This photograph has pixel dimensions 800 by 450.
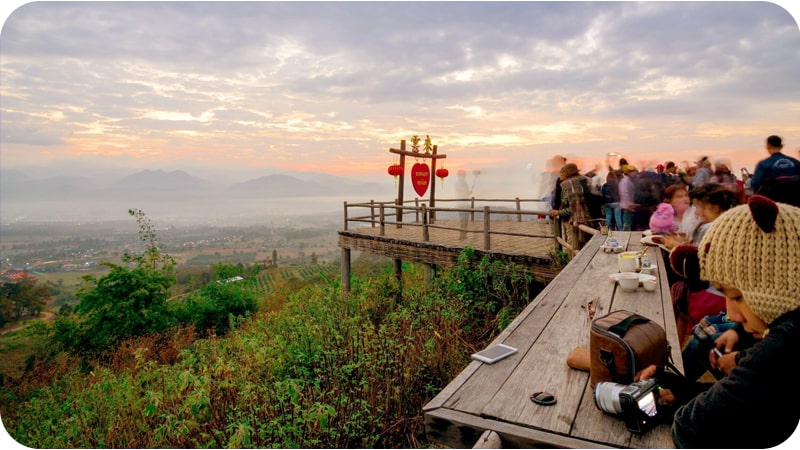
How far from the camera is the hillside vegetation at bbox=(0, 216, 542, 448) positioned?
143 inches

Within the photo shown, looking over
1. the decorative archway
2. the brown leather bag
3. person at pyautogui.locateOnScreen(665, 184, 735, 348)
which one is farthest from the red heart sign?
the brown leather bag

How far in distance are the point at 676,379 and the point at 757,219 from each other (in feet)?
2.36

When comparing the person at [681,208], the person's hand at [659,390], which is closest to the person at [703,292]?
the person at [681,208]

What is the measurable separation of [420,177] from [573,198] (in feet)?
26.1

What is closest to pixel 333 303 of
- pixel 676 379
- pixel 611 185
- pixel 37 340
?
pixel 611 185

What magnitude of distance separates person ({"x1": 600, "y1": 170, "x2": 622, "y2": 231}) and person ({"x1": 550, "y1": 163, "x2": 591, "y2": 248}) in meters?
1.48

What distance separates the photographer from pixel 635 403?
1424 millimetres

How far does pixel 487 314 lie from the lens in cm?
633

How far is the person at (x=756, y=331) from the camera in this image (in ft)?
3.81

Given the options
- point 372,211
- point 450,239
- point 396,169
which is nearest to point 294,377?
point 450,239

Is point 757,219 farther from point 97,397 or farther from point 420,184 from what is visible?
point 420,184

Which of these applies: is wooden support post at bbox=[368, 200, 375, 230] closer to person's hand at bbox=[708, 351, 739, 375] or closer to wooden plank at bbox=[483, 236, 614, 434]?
wooden plank at bbox=[483, 236, 614, 434]

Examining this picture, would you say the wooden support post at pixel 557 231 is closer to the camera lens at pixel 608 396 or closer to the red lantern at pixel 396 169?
the camera lens at pixel 608 396

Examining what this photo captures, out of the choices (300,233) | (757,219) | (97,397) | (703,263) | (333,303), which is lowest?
(300,233)
